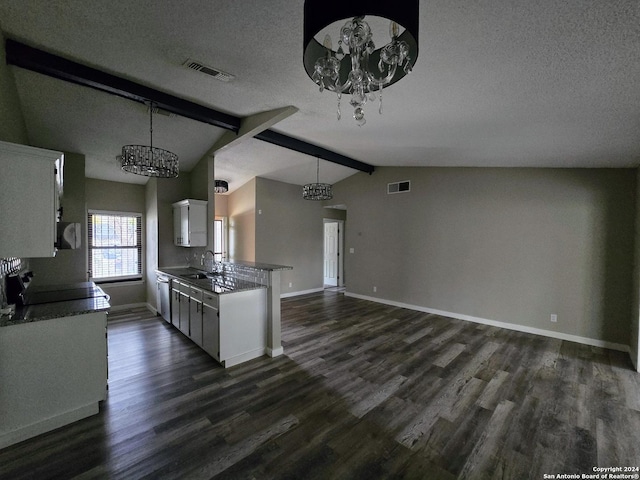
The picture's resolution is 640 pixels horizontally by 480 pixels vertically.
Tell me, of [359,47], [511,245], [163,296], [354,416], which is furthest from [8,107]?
[511,245]

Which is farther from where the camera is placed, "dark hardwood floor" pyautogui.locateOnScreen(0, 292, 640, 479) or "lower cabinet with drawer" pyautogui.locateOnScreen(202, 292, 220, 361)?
"lower cabinet with drawer" pyautogui.locateOnScreen(202, 292, 220, 361)

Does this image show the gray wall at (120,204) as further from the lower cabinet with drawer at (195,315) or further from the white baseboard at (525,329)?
the white baseboard at (525,329)

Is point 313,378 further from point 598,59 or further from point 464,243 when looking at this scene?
point 464,243

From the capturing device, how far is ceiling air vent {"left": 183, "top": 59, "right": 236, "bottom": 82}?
2.34 metres

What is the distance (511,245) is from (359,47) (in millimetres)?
4737

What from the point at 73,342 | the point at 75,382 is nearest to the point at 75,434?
the point at 75,382

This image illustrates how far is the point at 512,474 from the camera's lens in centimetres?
177

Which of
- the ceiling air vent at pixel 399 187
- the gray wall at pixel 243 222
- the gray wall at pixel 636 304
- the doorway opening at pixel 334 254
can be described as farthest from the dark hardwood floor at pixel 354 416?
the doorway opening at pixel 334 254

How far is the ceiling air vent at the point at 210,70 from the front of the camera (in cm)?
234

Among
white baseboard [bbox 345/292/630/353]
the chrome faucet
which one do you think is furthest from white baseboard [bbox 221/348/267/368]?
white baseboard [bbox 345/292/630/353]

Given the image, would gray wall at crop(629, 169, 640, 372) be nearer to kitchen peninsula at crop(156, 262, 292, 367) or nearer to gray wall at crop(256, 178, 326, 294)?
kitchen peninsula at crop(156, 262, 292, 367)

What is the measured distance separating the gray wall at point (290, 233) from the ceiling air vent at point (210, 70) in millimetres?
4017

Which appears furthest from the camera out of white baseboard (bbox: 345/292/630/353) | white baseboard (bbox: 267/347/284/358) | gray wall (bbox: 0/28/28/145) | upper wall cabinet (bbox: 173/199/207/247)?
upper wall cabinet (bbox: 173/199/207/247)

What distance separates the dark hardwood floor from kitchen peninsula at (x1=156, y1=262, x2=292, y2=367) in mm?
222
